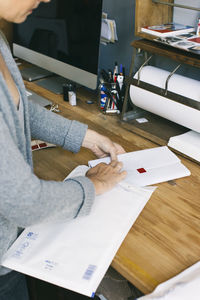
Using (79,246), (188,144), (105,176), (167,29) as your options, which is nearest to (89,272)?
(79,246)

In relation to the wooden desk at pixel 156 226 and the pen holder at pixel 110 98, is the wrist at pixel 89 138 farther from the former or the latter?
the pen holder at pixel 110 98

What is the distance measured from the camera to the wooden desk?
761 mm


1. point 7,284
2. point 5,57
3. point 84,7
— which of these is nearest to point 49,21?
point 84,7

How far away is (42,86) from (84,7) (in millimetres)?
538

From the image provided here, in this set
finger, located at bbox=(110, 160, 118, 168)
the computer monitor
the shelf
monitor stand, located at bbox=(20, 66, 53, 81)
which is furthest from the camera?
monitor stand, located at bbox=(20, 66, 53, 81)

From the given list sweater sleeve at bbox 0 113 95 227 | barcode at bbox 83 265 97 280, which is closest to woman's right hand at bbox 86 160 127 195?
sweater sleeve at bbox 0 113 95 227

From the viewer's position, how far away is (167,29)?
1.26 metres

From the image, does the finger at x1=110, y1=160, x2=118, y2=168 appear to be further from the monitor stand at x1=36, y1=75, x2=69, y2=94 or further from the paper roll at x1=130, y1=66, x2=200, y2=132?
the monitor stand at x1=36, y1=75, x2=69, y2=94

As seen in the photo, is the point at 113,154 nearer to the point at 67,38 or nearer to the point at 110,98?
the point at 110,98

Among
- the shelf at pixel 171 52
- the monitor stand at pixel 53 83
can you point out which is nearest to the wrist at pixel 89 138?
the shelf at pixel 171 52

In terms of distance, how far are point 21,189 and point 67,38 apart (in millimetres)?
1125

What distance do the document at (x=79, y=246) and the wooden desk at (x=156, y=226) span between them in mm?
35

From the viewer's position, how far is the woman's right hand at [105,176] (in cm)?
91

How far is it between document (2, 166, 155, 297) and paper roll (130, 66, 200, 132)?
41 cm
